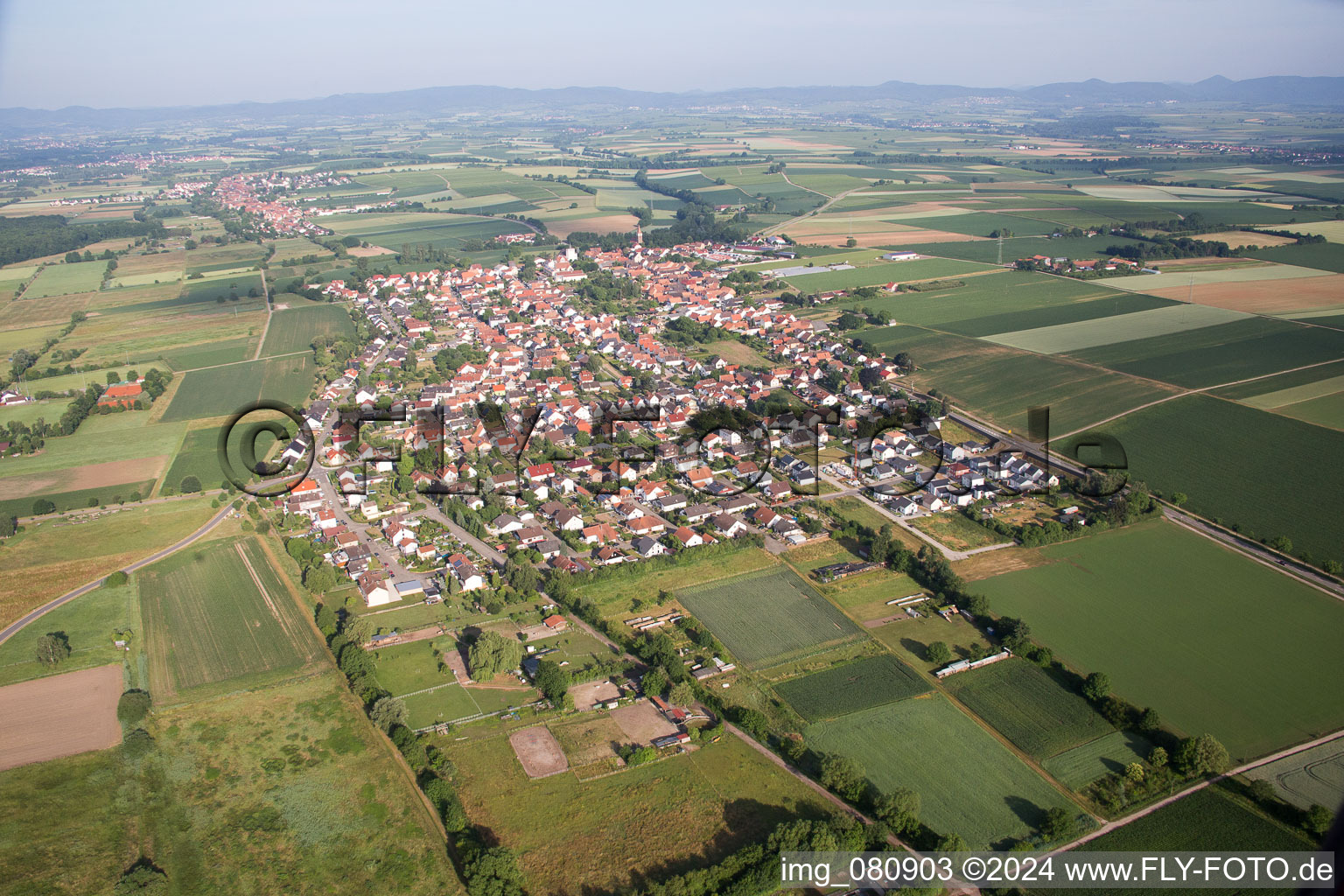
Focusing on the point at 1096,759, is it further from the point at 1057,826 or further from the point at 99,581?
the point at 99,581

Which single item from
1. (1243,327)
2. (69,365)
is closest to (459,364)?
(69,365)

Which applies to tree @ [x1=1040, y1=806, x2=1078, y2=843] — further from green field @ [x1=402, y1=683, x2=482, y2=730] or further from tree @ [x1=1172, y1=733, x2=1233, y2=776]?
green field @ [x1=402, y1=683, x2=482, y2=730]

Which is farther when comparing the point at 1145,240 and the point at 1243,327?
the point at 1145,240

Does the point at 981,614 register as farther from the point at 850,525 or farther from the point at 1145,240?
the point at 1145,240

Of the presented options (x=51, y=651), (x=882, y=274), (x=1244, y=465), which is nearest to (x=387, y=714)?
(x=51, y=651)

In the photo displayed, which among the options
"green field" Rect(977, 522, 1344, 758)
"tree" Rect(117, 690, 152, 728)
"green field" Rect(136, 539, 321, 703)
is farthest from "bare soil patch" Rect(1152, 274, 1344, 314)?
"tree" Rect(117, 690, 152, 728)
